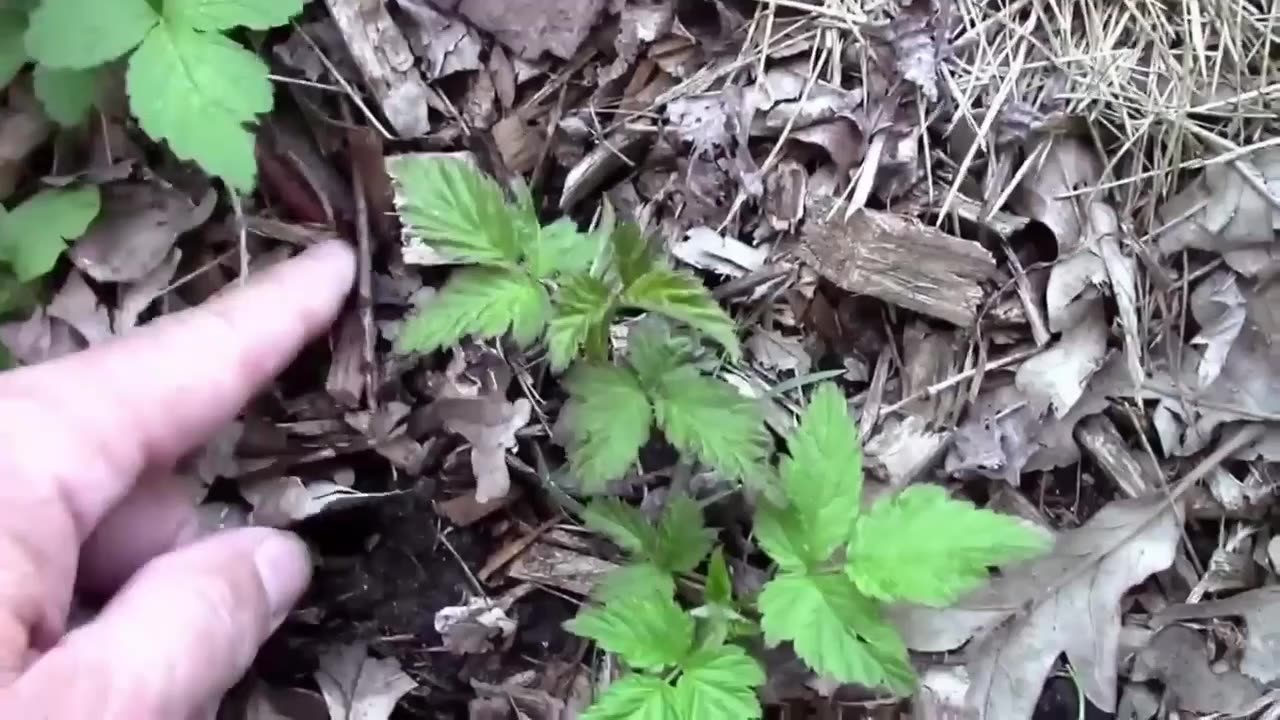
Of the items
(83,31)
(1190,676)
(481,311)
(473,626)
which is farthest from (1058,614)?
(83,31)

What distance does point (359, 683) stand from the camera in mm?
1529

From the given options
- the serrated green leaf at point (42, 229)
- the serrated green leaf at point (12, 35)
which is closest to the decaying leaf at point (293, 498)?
the serrated green leaf at point (42, 229)

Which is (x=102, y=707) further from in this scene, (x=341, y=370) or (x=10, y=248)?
(x=10, y=248)

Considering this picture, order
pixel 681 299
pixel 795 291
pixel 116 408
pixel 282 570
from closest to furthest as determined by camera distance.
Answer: pixel 681 299 < pixel 116 408 < pixel 282 570 < pixel 795 291

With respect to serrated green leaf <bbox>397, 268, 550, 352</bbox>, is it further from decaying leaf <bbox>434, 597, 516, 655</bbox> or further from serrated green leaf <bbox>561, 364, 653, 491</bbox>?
decaying leaf <bbox>434, 597, 516, 655</bbox>

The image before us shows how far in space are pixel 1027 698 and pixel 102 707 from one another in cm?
112

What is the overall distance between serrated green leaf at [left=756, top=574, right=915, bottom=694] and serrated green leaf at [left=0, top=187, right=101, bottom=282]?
101cm

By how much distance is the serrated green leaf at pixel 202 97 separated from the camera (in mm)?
1316

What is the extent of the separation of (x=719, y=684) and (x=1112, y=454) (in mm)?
666

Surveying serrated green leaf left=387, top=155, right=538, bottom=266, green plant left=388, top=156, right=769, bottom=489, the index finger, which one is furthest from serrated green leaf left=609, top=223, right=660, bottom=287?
the index finger

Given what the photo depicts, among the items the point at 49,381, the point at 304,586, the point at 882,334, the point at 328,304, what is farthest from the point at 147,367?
the point at 882,334

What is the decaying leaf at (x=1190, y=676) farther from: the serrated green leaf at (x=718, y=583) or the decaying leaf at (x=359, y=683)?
the decaying leaf at (x=359, y=683)

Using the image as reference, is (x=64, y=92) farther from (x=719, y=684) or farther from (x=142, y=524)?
(x=719, y=684)

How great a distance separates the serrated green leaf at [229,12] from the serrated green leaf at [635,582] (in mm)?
778
